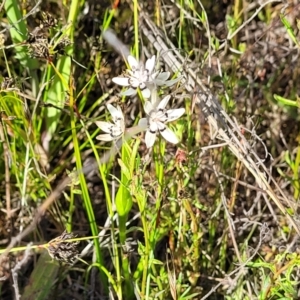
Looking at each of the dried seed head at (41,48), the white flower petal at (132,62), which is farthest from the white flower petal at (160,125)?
the dried seed head at (41,48)

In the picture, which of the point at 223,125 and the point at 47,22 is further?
the point at 223,125

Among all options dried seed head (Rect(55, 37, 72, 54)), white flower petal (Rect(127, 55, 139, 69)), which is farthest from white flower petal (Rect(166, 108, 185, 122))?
dried seed head (Rect(55, 37, 72, 54))

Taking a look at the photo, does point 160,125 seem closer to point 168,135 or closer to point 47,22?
point 168,135

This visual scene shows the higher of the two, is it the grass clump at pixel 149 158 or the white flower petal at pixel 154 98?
the white flower petal at pixel 154 98

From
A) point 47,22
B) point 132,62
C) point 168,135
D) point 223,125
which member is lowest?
point 223,125

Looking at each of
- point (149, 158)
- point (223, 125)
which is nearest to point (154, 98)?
point (149, 158)

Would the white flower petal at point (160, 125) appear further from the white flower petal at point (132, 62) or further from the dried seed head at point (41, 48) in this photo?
the dried seed head at point (41, 48)

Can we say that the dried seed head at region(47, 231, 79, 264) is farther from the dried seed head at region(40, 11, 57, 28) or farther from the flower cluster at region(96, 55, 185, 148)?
the dried seed head at region(40, 11, 57, 28)

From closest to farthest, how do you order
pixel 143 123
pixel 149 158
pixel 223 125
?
pixel 143 123 < pixel 149 158 < pixel 223 125

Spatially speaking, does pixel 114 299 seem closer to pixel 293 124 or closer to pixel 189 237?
pixel 189 237

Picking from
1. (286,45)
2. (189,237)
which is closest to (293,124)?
(286,45)

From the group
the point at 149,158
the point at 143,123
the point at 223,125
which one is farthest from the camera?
the point at 223,125
